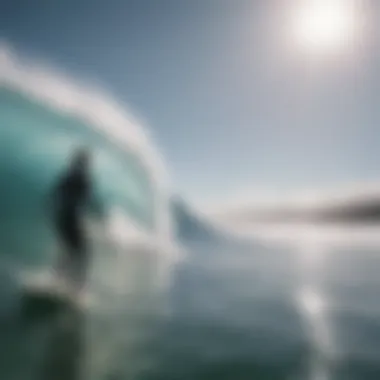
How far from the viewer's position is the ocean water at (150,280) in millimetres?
1376

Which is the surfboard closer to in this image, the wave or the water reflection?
the water reflection

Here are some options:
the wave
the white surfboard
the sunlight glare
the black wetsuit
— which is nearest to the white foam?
the wave

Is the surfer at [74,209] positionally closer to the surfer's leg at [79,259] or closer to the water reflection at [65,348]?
the surfer's leg at [79,259]

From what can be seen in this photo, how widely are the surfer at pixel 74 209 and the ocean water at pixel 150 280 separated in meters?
0.02

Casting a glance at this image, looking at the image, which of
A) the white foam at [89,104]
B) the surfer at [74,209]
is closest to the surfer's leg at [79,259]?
the surfer at [74,209]

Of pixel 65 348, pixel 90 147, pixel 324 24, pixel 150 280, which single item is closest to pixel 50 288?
pixel 65 348

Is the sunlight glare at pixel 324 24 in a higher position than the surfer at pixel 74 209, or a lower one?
higher

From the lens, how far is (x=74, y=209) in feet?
4.84

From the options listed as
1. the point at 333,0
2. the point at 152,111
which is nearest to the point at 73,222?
the point at 152,111

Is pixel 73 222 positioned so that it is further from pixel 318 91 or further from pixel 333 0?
pixel 333 0

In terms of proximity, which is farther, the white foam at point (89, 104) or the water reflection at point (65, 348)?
the white foam at point (89, 104)

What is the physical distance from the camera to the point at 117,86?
150 centimetres

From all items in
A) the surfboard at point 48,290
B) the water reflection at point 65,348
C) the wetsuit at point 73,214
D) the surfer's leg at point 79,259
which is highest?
the wetsuit at point 73,214

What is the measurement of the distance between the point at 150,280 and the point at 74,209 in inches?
10.9
